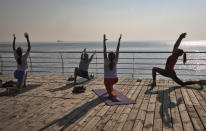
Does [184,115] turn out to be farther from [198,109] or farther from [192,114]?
[198,109]

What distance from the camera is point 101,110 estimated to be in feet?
18.1

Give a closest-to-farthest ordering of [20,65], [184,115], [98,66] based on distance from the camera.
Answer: [184,115] < [20,65] < [98,66]

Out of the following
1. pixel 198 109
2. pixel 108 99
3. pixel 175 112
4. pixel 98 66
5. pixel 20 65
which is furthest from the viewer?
pixel 98 66

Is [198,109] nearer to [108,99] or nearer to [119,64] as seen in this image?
[108,99]

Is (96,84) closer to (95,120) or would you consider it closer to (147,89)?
(147,89)

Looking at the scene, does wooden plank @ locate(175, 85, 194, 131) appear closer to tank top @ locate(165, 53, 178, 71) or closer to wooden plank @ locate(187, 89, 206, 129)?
wooden plank @ locate(187, 89, 206, 129)

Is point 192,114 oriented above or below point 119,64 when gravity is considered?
above

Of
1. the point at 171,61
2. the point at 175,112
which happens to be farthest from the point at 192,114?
the point at 171,61

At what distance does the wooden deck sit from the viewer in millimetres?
4516

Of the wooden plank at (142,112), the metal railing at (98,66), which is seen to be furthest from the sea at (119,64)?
the wooden plank at (142,112)

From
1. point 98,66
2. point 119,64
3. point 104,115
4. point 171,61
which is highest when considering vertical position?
point 171,61

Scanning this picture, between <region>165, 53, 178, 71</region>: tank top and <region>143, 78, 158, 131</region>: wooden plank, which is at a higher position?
<region>165, 53, 178, 71</region>: tank top

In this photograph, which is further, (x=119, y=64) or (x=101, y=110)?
(x=119, y=64)

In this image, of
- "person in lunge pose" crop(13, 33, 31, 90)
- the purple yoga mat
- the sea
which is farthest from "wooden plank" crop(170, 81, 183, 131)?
"person in lunge pose" crop(13, 33, 31, 90)
